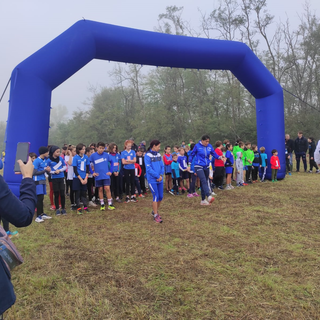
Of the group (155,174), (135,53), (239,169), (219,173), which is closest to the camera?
(155,174)

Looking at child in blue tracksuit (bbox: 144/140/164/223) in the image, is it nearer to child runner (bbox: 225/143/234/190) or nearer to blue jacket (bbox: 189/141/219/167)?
blue jacket (bbox: 189/141/219/167)

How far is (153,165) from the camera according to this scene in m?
5.94

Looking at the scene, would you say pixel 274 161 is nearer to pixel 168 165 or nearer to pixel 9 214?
pixel 168 165

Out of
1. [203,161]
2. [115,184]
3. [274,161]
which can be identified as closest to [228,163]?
[274,161]

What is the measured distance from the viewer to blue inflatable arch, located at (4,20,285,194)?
695 centimetres

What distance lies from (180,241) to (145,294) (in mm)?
1677

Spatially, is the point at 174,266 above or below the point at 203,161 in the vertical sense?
below

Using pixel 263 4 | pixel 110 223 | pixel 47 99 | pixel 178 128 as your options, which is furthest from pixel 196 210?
pixel 178 128

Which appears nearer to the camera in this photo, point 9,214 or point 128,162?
point 9,214

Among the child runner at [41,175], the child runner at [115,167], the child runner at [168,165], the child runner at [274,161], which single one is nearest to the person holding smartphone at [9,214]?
the child runner at [41,175]

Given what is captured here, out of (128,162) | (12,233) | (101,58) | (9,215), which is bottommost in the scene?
(12,233)

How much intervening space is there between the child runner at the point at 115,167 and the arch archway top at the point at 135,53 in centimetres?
242

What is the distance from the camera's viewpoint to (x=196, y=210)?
6.77 meters

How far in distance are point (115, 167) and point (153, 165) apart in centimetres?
248
